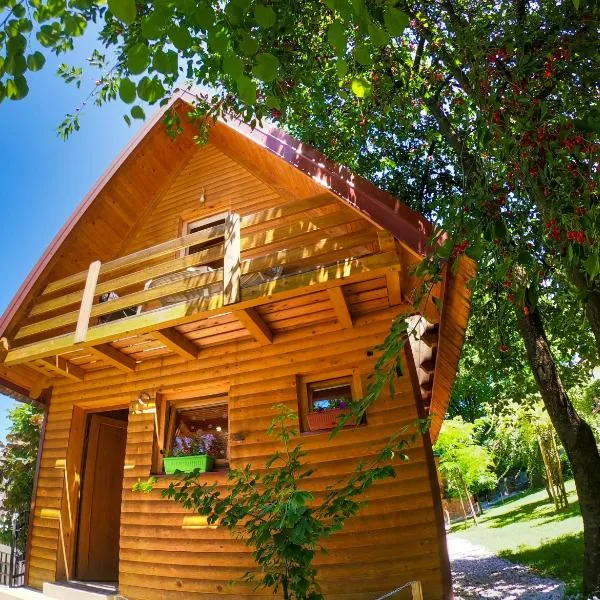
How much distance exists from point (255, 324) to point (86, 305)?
2.53 metres

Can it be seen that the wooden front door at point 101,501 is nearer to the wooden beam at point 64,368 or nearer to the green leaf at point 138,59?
the wooden beam at point 64,368

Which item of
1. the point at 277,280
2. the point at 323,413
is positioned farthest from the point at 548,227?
the point at 323,413

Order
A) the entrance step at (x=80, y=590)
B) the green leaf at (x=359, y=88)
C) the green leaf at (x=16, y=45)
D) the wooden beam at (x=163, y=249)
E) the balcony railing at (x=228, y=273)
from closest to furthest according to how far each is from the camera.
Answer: the green leaf at (x=16, y=45)
the green leaf at (x=359, y=88)
the balcony railing at (x=228, y=273)
the wooden beam at (x=163, y=249)
the entrance step at (x=80, y=590)

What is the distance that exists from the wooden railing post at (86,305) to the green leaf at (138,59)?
5.45 meters

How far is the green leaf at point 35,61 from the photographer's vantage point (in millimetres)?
1851

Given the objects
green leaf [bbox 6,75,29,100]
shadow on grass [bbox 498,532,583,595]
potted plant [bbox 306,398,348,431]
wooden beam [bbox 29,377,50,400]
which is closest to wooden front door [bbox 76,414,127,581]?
wooden beam [bbox 29,377,50,400]

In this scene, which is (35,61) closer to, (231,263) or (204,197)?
(231,263)

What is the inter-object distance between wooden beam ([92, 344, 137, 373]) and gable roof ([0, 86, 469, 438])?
1760 millimetres

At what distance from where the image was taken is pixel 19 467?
10.9 meters

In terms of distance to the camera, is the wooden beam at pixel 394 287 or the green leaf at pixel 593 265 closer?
the green leaf at pixel 593 265

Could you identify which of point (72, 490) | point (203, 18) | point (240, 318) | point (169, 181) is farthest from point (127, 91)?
point (169, 181)

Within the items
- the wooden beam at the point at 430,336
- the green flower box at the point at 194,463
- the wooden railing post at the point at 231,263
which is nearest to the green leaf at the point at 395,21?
the wooden railing post at the point at 231,263

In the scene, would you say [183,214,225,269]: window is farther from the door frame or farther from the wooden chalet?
the door frame

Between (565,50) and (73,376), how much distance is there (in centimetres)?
800
